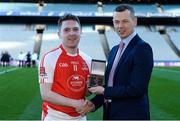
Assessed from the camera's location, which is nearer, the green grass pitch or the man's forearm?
the man's forearm

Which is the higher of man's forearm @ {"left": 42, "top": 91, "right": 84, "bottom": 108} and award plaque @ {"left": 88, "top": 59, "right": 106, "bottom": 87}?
award plaque @ {"left": 88, "top": 59, "right": 106, "bottom": 87}

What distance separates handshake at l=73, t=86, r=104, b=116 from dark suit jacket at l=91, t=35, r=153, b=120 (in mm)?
62

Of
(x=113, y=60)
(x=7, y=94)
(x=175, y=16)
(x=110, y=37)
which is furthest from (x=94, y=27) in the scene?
(x=113, y=60)

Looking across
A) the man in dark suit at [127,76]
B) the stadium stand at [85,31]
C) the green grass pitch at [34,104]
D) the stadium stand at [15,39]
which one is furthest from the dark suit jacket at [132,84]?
the stadium stand at [15,39]

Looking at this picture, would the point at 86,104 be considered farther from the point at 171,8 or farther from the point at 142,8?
the point at 171,8

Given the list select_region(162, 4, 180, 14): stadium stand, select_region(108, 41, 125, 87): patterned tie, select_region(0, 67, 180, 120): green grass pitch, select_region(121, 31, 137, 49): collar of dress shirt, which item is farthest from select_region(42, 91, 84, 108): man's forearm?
select_region(162, 4, 180, 14): stadium stand

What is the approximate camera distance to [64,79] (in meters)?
4.00

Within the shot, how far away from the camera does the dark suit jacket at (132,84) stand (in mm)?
3834

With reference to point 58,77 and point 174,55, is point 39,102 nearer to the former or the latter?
point 58,77

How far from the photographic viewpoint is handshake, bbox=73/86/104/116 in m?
3.92

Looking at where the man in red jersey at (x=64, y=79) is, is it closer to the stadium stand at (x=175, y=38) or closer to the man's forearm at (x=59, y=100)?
the man's forearm at (x=59, y=100)

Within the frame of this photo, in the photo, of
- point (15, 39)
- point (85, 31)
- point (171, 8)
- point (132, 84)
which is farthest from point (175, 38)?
point (132, 84)

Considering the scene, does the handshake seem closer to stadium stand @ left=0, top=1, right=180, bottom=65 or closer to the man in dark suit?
the man in dark suit

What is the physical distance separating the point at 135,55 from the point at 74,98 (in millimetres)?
644
